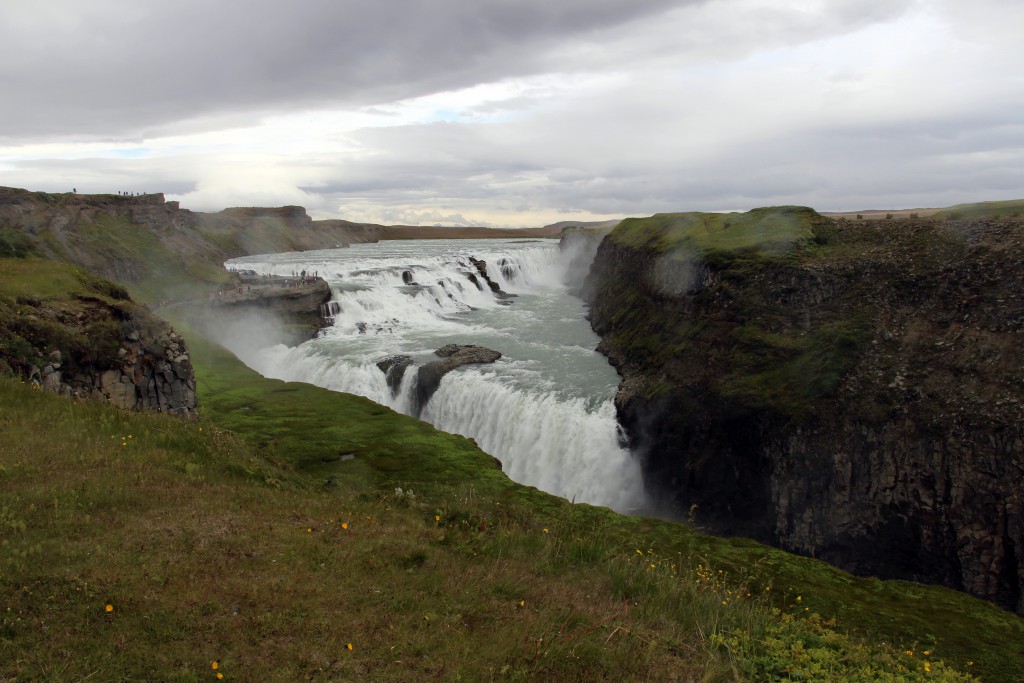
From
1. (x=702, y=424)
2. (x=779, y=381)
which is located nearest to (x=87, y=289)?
(x=702, y=424)

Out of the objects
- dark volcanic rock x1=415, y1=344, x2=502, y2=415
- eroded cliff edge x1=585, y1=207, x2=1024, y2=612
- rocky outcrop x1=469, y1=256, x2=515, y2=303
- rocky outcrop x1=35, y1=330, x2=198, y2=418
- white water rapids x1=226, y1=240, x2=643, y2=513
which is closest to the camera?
rocky outcrop x1=35, y1=330, x2=198, y2=418

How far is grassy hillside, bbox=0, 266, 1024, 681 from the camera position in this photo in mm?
5984

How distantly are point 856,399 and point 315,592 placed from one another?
22125 millimetres

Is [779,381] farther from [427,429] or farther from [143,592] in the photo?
[143,592]

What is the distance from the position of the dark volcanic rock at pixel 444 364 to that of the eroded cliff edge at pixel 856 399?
9813 mm

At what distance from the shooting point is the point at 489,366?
36.0m

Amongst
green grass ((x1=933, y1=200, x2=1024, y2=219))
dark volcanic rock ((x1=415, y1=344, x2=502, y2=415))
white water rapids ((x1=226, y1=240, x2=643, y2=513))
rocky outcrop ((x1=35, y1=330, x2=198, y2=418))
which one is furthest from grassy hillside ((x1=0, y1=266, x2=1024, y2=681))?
green grass ((x1=933, y1=200, x2=1024, y2=219))

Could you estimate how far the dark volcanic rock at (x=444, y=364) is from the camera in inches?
1351

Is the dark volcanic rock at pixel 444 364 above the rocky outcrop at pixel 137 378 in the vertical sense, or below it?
below

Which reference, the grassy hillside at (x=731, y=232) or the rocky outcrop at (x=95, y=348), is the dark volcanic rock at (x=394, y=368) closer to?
the rocky outcrop at (x=95, y=348)

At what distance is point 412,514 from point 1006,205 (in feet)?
110

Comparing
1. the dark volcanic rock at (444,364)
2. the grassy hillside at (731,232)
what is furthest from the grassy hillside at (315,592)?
the grassy hillside at (731,232)

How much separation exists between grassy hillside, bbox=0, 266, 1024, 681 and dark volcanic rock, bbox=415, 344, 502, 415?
2101 cm

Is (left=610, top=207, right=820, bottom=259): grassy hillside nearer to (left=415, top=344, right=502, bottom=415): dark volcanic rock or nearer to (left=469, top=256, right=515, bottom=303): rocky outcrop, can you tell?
(left=415, top=344, right=502, bottom=415): dark volcanic rock
